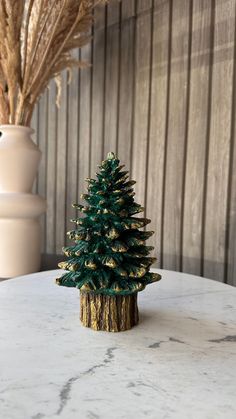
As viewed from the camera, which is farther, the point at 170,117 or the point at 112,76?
the point at 112,76

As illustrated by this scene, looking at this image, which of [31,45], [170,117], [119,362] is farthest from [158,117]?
[119,362]

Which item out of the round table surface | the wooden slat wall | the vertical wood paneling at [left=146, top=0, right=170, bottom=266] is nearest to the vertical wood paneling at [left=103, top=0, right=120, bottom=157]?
the wooden slat wall

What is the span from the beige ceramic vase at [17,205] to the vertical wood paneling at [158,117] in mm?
333

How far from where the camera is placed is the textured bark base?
53 centimetres

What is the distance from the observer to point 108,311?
53cm

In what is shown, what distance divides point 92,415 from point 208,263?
0.76m

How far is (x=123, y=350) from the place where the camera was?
1.54 feet

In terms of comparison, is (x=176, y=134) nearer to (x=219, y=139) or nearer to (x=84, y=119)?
(x=219, y=139)

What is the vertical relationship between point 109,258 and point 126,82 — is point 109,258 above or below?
below

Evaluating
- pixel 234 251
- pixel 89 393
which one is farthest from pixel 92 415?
pixel 234 251

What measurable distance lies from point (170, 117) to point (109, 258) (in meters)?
0.70

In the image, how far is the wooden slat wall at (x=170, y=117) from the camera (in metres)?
1.00

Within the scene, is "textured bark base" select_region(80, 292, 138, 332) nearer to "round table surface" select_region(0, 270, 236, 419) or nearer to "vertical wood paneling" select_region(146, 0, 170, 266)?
"round table surface" select_region(0, 270, 236, 419)

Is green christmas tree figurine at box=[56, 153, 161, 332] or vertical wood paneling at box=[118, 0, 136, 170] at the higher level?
vertical wood paneling at box=[118, 0, 136, 170]
